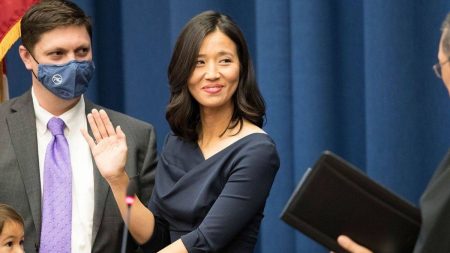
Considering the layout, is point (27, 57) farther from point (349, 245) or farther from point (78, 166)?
point (349, 245)

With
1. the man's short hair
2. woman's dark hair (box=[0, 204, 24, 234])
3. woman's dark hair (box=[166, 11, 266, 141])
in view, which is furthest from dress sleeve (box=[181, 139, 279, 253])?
the man's short hair

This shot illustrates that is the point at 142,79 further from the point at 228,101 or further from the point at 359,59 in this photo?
the point at 228,101

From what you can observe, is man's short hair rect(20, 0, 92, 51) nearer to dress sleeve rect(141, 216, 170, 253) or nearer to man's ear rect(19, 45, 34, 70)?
man's ear rect(19, 45, 34, 70)

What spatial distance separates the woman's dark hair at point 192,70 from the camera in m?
2.65

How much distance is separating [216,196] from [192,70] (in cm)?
36

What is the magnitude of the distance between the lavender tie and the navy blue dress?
0.29 meters

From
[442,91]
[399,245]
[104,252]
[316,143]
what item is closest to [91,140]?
[104,252]

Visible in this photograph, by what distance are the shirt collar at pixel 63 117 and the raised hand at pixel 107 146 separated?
206 mm

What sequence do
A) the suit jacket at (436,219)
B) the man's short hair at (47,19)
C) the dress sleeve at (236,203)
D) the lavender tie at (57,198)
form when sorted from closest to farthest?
the suit jacket at (436,219) → the dress sleeve at (236,203) → the lavender tie at (57,198) → the man's short hair at (47,19)

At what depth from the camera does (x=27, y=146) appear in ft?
9.49

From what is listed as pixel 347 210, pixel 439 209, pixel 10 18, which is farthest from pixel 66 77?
pixel 439 209

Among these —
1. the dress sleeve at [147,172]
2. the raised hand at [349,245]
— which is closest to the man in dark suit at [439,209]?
the raised hand at [349,245]

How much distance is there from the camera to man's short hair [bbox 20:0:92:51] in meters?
2.96

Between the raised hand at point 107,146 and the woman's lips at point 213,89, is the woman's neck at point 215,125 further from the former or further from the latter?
the raised hand at point 107,146
